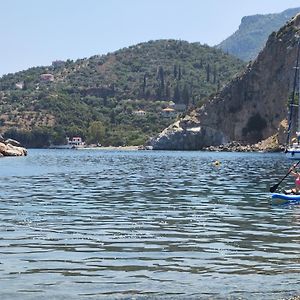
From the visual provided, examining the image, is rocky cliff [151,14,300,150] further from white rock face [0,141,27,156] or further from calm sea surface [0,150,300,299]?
calm sea surface [0,150,300,299]

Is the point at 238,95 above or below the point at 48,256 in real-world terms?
above

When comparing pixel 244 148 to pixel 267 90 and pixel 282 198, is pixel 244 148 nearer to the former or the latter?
pixel 267 90

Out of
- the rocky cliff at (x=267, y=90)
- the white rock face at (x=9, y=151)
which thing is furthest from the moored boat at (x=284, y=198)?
the rocky cliff at (x=267, y=90)

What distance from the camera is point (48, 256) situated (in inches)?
805

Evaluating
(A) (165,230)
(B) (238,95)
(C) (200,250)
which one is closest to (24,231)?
(A) (165,230)

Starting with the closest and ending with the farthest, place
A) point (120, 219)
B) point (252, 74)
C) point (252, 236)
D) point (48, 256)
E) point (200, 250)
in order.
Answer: point (48, 256) < point (200, 250) < point (252, 236) < point (120, 219) < point (252, 74)

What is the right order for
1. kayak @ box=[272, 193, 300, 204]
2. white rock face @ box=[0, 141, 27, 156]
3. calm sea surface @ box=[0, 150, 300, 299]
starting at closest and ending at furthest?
calm sea surface @ box=[0, 150, 300, 299], kayak @ box=[272, 193, 300, 204], white rock face @ box=[0, 141, 27, 156]

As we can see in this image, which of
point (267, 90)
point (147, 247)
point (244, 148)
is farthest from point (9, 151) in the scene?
point (147, 247)

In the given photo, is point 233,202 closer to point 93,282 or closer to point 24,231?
point 24,231

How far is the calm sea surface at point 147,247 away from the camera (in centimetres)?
1634

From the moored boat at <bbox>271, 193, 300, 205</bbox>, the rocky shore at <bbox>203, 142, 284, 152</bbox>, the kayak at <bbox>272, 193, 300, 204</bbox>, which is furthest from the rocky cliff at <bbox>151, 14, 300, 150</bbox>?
the kayak at <bbox>272, 193, 300, 204</bbox>

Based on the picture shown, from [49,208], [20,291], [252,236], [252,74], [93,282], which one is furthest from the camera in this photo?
[252,74]

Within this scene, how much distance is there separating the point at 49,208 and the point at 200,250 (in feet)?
47.3

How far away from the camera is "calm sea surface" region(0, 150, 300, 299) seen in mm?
16344
